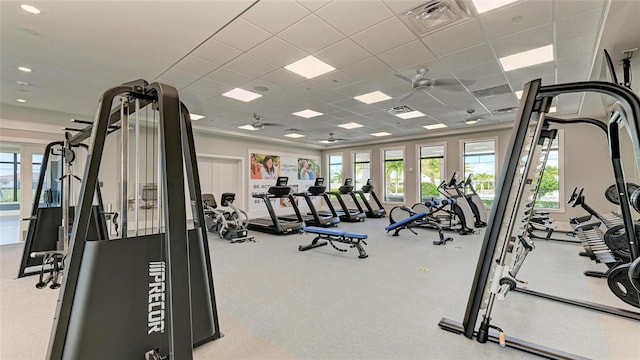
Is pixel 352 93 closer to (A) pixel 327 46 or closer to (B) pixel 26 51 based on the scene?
(A) pixel 327 46

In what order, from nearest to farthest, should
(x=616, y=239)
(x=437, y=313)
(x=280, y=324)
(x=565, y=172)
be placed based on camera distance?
1. (x=280, y=324)
2. (x=437, y=313)
3. (x=616, y=239)
4. (x=565, y=172)

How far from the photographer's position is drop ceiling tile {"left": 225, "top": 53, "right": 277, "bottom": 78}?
398 cm

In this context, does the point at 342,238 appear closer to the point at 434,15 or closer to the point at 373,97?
the point at 373,97

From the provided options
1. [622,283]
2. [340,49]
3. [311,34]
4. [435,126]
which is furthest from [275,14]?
[435,126]

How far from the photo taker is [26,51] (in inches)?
143

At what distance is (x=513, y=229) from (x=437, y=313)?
108cm

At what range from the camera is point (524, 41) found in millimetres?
3486

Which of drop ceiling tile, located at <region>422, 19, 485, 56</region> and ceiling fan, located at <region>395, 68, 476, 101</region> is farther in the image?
ceiling fan, located at <region>395, 68, 476, 101</region>

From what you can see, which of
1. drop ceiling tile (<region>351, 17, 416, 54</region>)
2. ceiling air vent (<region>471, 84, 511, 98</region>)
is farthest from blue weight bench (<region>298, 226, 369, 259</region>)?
ceiling air vent (<region>471, 84, 511, 98</region>)

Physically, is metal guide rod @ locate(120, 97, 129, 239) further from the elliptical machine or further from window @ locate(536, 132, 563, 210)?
window @ locate(536, 132, 563, 210)

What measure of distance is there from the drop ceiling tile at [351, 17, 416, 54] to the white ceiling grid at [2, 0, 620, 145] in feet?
0.04

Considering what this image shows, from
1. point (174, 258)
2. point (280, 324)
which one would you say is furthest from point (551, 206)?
point (174, 258)

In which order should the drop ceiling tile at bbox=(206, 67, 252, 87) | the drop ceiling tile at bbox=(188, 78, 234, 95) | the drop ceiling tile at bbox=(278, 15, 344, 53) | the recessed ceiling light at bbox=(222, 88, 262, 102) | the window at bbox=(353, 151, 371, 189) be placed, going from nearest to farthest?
1. the drop ceiling tile at bbox=(278, 15, 344, 53)
2. the drop ceiling tile at bbox=(206, 67, 252, 87)
3. the drop ceiling tile at bbox=(188, 78, 234, 95)
4. the recessed ceiling light at bbox=(222, 88, 262, 102)
5. the window at bbox=(353, 151, 371, 189)

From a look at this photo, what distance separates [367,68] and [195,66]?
261cm
